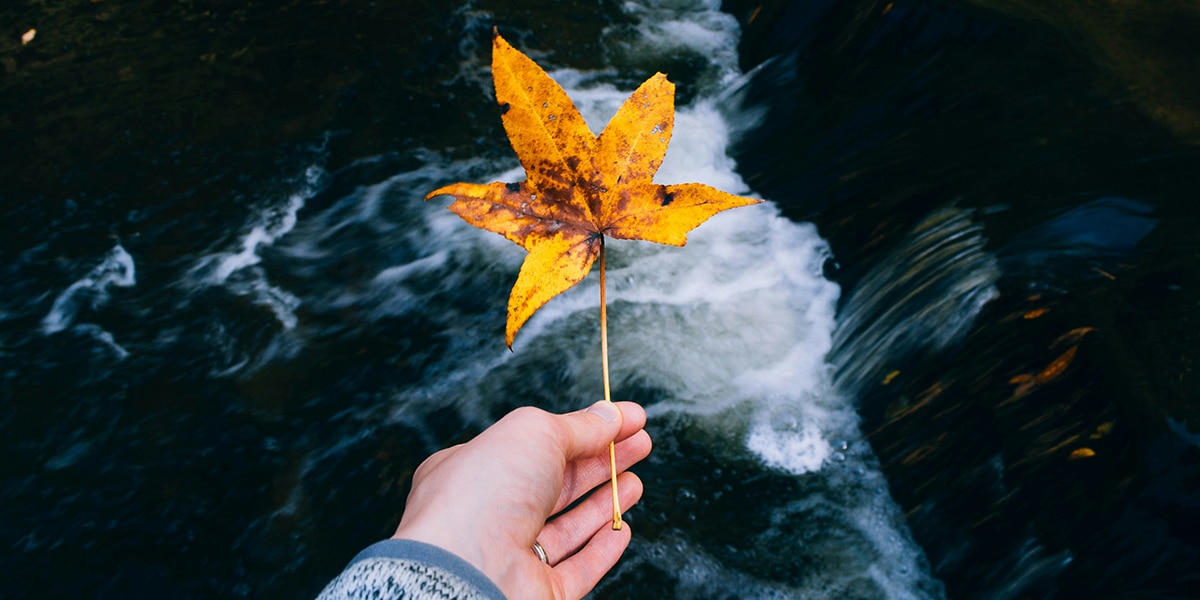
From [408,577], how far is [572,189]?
753 mm

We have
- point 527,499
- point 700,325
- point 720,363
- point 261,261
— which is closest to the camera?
point 527,499

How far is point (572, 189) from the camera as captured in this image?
1392 mm

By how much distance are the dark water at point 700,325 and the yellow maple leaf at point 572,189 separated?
5.09 feet

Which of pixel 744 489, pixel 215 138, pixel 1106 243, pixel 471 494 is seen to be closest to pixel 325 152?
pixel 215 138

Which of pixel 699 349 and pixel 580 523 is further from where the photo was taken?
pixel 699 349

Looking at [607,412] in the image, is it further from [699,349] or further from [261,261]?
[261,261]

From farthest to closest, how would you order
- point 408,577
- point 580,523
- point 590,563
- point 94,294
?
1. point 94,294
2. point 580,523
3. point 590,563
4. point 408,577

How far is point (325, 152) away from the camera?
482 centimetres

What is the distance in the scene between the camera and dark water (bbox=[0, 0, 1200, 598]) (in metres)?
2.33

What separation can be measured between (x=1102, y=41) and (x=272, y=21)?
18.9 ft

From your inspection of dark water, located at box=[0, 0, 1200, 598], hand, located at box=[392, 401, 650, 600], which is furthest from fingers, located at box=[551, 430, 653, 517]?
dark water, located at box=[0, 0, 1200, 598]

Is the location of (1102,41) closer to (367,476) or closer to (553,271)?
(553,271)

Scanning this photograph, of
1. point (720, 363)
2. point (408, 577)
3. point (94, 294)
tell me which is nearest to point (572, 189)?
point (408, 577)

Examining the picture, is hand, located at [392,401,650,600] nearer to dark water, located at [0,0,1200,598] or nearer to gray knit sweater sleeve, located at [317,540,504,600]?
gray knit sweater sleeve, located at [317,540,504,600]
